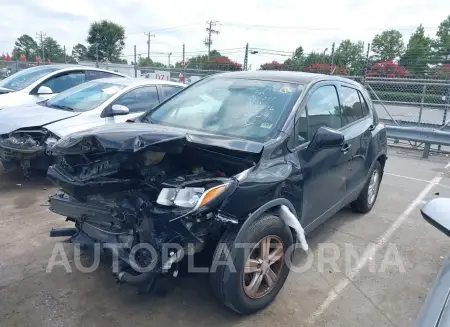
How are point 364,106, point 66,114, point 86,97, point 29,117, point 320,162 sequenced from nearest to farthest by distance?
1. point 320,162
2. point 364,106
3. point 29,117
4. point 66,114
5. point 86,97

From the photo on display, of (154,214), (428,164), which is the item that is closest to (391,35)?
(428,164)

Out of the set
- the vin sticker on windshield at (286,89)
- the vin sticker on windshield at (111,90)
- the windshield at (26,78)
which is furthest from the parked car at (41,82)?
the vin sticker on windshield at (286,89)

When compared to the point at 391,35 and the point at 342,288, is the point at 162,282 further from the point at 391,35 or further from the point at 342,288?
the point at 391,35

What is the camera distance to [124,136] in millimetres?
2553

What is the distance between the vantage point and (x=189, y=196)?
96.3 inches

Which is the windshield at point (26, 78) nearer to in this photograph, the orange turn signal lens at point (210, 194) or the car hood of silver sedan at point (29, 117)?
the car hood of silver sedan at point (29, 117)

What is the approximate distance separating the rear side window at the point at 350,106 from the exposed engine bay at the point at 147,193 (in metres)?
1.90

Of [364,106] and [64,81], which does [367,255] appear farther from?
[64,81]

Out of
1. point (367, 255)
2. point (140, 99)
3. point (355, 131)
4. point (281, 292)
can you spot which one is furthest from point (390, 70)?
point (281, 292)

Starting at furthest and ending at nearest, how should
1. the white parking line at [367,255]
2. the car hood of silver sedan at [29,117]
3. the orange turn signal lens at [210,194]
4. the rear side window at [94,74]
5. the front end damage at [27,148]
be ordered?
1. the rear side window at [94,74]
2. the car hood of silver sedan at [29,117]
3. the front end damage at [27,148]
4. the white parking line at [367,255]
5. the orange turn signal lens at [210,194]

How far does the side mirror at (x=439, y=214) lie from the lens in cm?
198

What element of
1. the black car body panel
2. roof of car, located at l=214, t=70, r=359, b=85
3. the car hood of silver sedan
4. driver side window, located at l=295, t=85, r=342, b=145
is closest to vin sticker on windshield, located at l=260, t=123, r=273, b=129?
the black car body panel

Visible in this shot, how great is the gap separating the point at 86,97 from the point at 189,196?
14.7 feet

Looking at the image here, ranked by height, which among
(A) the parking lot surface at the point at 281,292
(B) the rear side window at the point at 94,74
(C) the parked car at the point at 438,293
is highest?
(B) the rear side window at the point at 94,74
